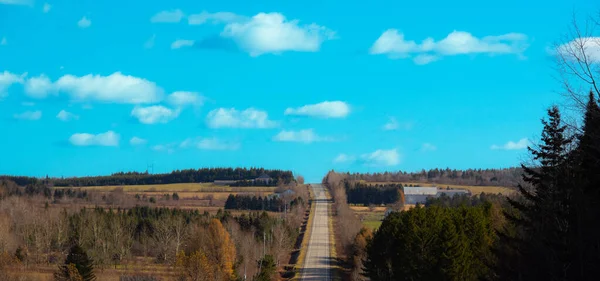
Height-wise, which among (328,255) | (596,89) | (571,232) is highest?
(596,89)

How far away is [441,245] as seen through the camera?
5500cm

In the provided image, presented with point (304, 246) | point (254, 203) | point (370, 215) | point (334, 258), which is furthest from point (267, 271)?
point (254, 203)

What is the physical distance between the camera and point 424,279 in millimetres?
55781

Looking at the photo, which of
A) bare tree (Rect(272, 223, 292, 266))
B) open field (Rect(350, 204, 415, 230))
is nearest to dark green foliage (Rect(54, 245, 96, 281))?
bare tree (Rect(272, 223, 292, 266))

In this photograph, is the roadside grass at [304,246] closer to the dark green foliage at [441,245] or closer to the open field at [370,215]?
the open field at [370,215]

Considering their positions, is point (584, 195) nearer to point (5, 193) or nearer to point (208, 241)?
point (208, 241)

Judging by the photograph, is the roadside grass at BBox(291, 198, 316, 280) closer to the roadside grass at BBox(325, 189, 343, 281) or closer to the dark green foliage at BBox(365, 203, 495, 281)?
the roadside grass at BBox(325, 189, 343, 281)

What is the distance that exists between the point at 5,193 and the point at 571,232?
6165 inches

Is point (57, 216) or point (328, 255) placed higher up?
point (57, 216)

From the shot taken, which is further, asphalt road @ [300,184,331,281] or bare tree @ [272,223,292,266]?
bare tree @ [272,223,292,266]

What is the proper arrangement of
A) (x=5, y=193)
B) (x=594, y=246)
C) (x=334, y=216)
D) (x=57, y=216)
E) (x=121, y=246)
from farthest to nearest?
(x=334, y=216), (x=5, y=193), (x=57, y=216), (x=121, y=246), (x=594, y=246)

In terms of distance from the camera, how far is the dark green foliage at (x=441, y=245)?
53906 millimetres

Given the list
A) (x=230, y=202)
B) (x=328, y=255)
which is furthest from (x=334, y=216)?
(x=328, y=255)

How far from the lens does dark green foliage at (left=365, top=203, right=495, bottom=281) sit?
5391cm
